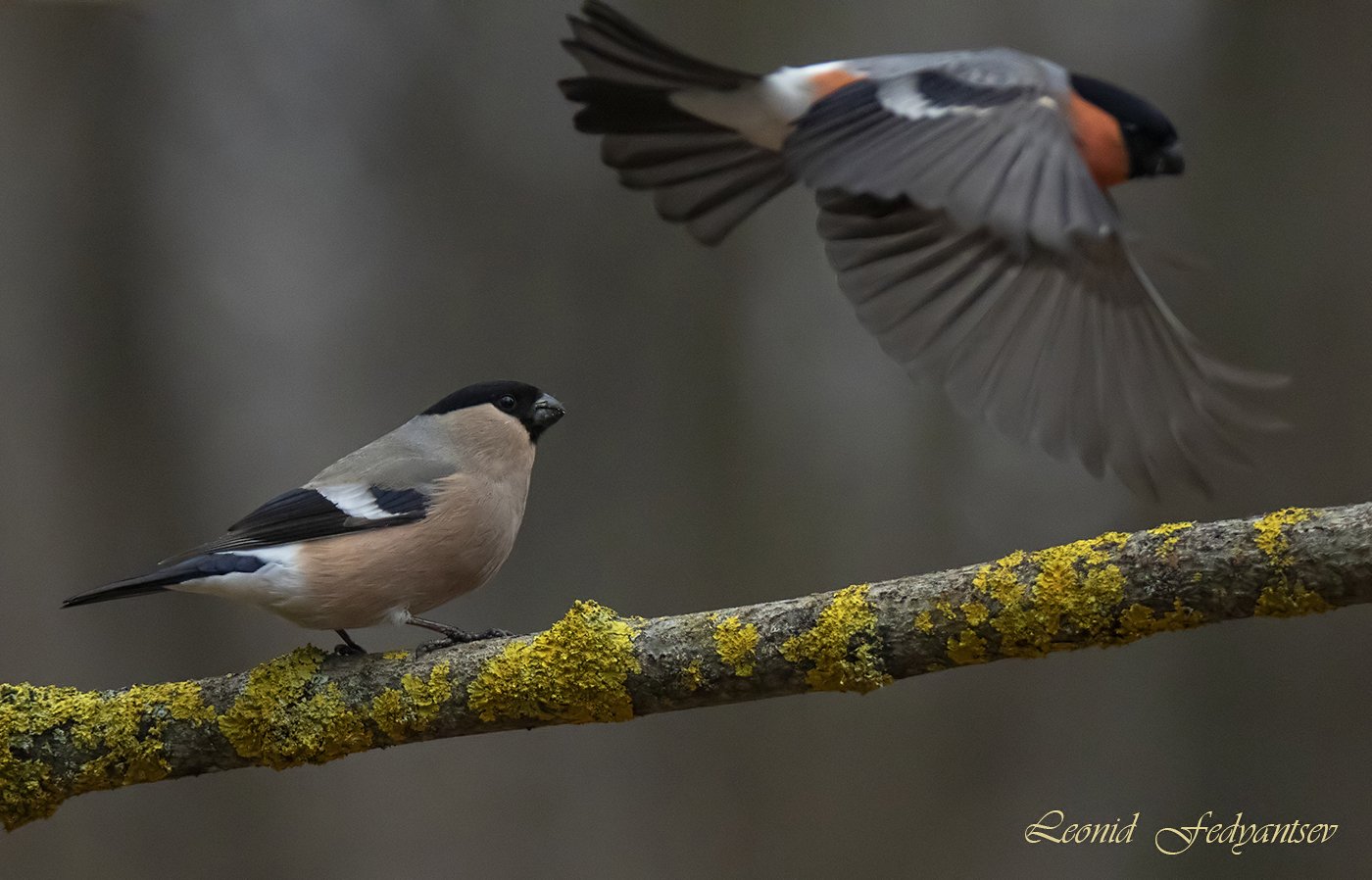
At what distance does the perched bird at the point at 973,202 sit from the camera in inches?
72.3

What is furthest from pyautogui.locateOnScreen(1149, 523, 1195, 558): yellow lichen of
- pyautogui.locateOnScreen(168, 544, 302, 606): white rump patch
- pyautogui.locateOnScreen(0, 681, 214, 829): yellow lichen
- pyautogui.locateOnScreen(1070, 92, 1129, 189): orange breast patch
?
pyautogui.locateOnScreen(0, 681, 214, 829): yellow lichen

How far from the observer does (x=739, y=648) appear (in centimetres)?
173

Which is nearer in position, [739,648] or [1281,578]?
[1281,578]

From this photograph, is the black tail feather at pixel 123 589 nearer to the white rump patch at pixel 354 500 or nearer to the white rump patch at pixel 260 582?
the white rump patch at pixel 260 582

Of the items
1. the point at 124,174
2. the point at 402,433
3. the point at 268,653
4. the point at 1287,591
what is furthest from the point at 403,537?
the point at 124,174

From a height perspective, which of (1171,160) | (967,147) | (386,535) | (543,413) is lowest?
(386,535)

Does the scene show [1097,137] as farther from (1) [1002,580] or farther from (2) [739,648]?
(2) [739,648]

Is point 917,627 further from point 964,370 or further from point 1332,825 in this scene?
point 1332,825

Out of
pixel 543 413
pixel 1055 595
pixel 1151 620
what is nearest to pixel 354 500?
pixel 543 413

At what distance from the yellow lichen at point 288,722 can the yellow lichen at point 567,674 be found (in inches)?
9.5

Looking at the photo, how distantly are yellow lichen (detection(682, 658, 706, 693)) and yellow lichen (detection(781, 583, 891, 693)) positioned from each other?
14 centimetres

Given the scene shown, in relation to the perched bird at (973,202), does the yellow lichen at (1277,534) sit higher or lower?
lower

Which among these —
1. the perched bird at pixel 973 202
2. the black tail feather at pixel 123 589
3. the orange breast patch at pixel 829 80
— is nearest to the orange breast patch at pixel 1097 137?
the perched bird at pixel 973 202

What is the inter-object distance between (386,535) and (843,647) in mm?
897
